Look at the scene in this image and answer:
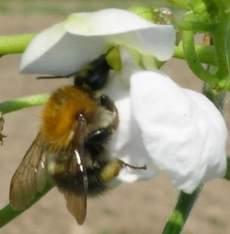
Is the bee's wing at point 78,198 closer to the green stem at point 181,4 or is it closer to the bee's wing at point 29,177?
the bee's wing at point 29,177

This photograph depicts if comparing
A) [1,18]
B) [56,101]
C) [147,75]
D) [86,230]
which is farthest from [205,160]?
[1,18]

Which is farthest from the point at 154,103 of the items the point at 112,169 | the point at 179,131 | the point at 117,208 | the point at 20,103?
the point at 117,208

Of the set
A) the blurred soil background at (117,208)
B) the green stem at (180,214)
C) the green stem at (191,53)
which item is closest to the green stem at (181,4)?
the green stem at (191,53)

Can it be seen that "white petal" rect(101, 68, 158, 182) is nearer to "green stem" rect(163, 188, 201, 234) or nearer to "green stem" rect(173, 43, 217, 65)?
"green stem" rect(173, 43, 217, 65)

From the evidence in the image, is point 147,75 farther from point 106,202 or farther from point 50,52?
point 106,202

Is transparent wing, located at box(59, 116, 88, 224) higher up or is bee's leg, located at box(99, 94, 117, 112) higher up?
bee's leg, located at box(99, 94, 117, 112)

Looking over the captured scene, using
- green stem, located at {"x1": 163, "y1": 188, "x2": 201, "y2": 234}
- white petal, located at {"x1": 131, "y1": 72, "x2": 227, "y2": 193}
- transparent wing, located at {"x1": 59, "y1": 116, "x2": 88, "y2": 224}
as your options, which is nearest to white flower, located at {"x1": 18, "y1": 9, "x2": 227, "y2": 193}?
white petal, located at {"x1": 131, "y1": 72, "x2": 227, "y2": 193}

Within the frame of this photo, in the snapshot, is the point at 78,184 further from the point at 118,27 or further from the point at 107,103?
the point at 118,27
